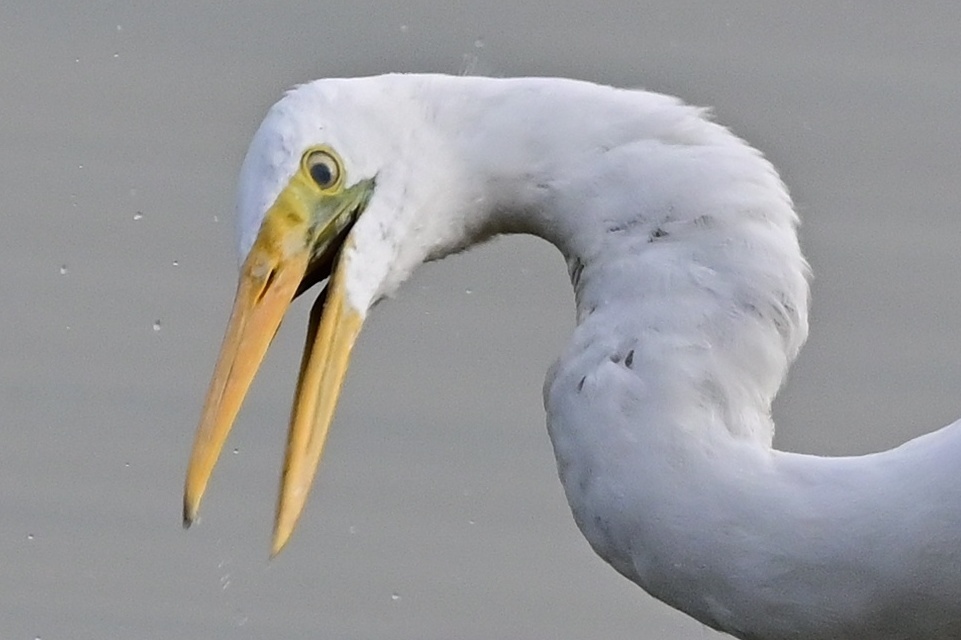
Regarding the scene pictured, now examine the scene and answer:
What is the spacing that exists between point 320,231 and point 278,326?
0.35ft

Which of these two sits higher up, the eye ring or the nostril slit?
the eye ring

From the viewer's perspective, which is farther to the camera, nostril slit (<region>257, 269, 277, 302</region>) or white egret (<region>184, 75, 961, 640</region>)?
nostril slit (<region>257, 269, 277, 302</region>)

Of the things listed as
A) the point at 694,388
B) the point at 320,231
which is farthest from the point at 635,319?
the point at 320,231

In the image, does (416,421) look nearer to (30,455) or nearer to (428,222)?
(30,455)

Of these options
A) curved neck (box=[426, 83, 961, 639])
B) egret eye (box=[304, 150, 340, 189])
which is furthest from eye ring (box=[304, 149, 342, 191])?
curved neck (box=[426, 83, 961, 639])

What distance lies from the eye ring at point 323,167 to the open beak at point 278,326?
0.6 inches

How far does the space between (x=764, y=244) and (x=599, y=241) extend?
0.16m

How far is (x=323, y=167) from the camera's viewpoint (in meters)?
1.84

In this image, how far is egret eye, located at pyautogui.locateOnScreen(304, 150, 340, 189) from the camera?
6.02 feet

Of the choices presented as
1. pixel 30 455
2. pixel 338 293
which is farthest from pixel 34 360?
pixel 338 293

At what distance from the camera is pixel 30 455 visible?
3.78 meters

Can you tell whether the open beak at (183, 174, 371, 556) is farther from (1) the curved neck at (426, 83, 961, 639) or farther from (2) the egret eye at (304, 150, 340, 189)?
(1) the curved neck at (426, 83, 961, 639)

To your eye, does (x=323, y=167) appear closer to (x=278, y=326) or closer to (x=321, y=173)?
(x=321, y=173)

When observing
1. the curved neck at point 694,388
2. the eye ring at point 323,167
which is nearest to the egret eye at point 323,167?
the eye ring at point 323,167
